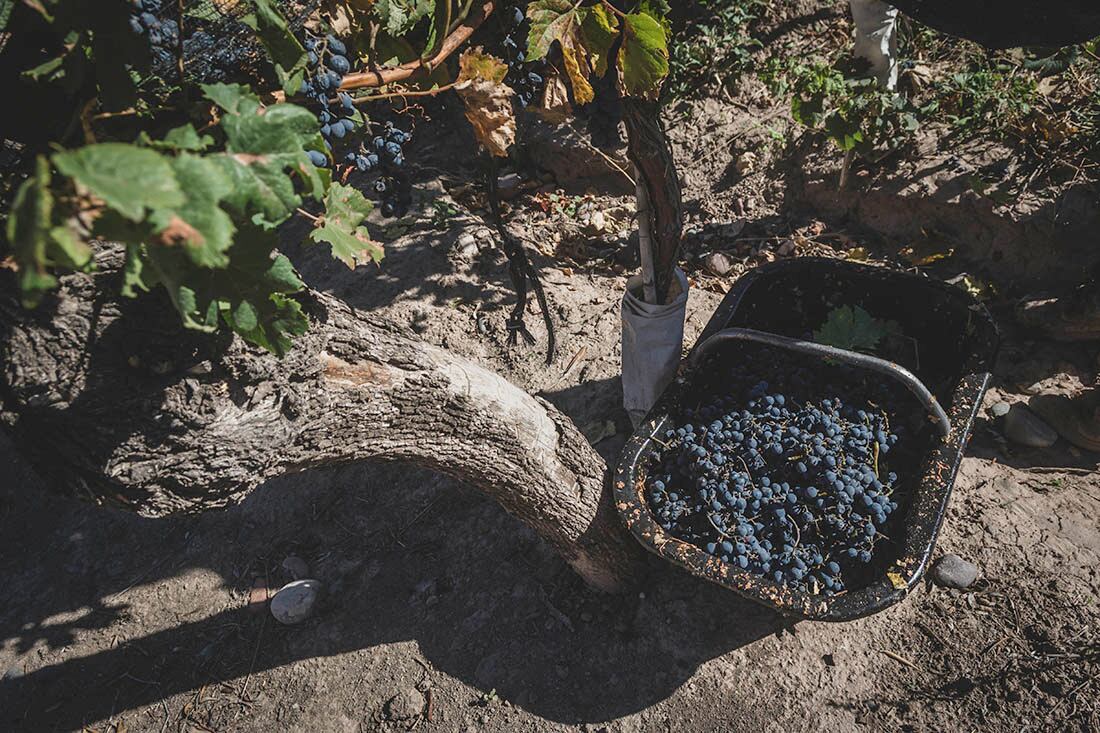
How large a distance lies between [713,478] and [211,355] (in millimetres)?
1362

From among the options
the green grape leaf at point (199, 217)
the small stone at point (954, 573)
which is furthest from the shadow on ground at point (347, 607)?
the green grape leaf at point (199, 217)

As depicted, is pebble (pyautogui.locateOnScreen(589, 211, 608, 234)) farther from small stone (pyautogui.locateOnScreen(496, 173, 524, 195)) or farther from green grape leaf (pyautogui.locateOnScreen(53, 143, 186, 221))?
green grape leaf (pyautogui.locateOnScreen(53, 143, 186, 221))

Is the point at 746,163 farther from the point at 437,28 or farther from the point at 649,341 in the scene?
the point at 437,28

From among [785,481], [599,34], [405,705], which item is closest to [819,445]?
[785,481]

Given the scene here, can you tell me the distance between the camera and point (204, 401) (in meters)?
1.32

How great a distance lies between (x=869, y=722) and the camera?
212 centimetres

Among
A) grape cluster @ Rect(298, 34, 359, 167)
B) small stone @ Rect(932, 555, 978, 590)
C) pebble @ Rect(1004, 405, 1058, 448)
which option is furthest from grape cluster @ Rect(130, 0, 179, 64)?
pebble @ Rect(1004, 405, 1058, 448)

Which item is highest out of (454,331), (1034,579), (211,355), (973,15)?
(973,15)

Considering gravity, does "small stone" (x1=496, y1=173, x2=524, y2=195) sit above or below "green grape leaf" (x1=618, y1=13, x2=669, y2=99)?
below

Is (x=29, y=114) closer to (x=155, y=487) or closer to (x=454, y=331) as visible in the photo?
(x=155, y=487)

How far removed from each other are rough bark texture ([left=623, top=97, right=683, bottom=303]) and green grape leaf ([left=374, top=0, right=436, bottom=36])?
25.8 inches

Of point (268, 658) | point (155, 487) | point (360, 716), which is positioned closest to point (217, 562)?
point (268, 658)

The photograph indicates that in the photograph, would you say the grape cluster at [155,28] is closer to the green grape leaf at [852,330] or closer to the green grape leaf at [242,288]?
the green grape leaf at [242,288]

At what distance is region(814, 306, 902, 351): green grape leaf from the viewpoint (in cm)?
232
